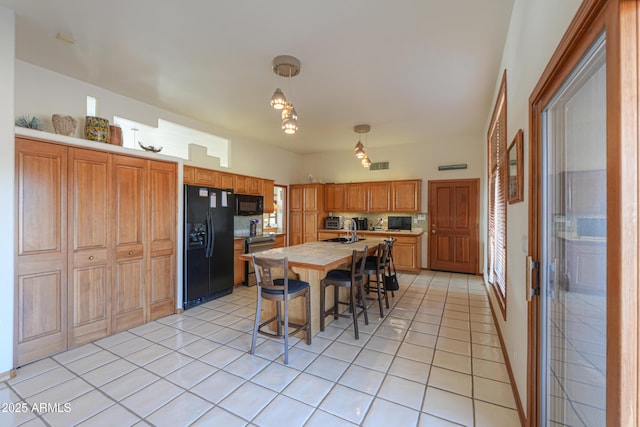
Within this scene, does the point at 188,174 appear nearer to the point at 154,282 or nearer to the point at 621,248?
the point at 154,282

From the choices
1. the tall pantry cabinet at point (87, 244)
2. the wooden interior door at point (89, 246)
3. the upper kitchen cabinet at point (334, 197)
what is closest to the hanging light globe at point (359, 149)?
the upper kitchen cabinet at point (334, 197)

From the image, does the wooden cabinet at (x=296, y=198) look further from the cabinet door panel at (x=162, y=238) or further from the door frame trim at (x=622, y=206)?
the door frame trim at (x=622, y=206)

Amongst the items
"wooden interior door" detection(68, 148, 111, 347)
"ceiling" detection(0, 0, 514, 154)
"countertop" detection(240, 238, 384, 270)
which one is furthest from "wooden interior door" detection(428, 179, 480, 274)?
"wooden interior door" detection(68, 148, 111, 347)

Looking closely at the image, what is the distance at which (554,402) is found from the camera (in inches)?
56.0

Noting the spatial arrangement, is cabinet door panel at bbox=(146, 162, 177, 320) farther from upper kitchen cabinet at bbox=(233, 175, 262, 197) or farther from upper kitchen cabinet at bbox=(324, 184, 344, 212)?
upper kitchen cabinet at bbox=(324, 184, 344, 212)

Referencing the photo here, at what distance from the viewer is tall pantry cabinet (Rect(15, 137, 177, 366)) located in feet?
8.34

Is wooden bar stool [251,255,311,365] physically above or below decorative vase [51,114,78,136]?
below

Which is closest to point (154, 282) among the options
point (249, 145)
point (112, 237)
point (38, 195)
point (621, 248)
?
point (112, 237)

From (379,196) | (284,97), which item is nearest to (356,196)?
(379,196)

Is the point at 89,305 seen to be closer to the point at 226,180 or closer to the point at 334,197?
the point at 226,180

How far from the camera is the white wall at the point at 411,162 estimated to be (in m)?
6.06

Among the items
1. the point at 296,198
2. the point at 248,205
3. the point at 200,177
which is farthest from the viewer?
the point at 296,198

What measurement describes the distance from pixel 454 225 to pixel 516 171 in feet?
14.6

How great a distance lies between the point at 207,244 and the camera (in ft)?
13.7
